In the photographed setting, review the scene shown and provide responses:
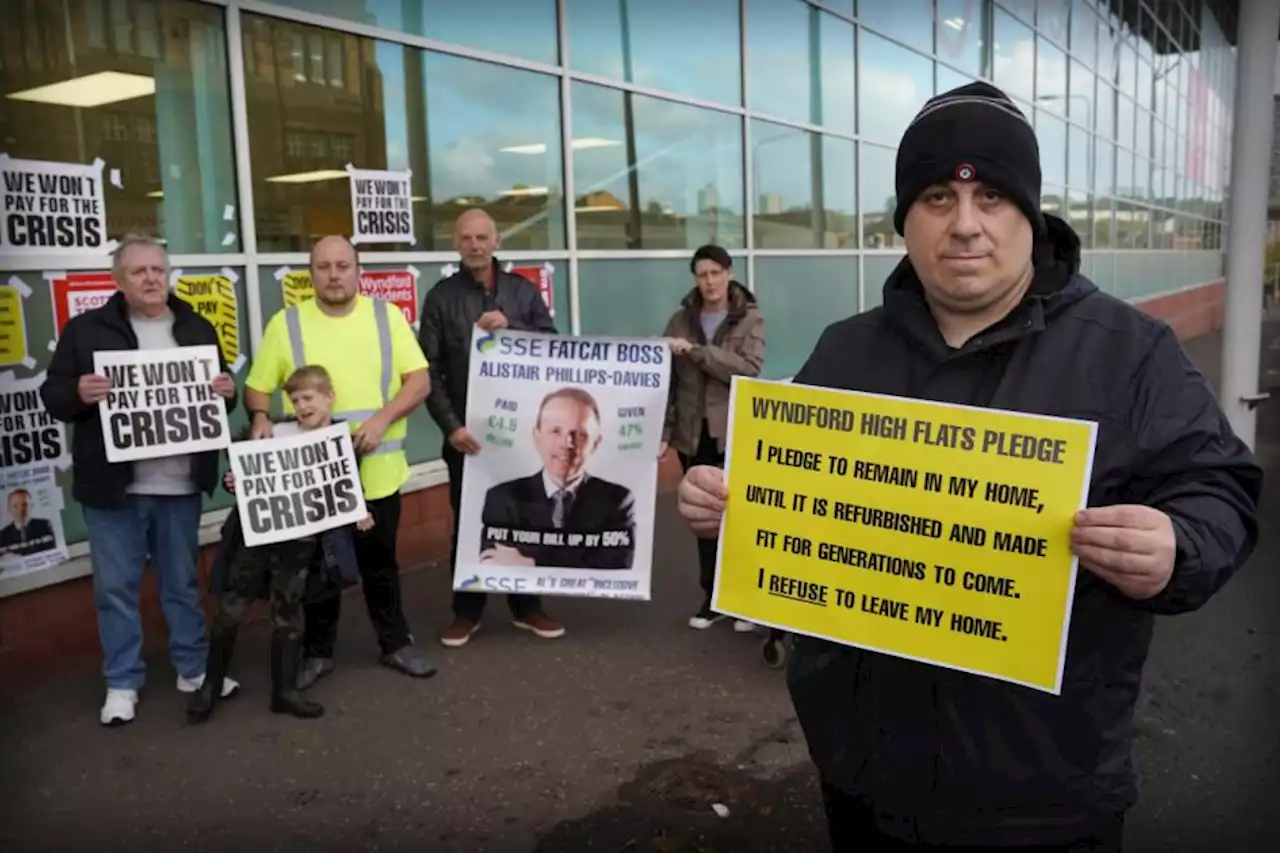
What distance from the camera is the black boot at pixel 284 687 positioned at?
A: 4.22 metres

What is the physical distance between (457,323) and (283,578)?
4.48 feet

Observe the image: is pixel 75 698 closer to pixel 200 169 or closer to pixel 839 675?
pixel 200 169

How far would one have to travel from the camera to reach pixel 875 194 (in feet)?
38.2

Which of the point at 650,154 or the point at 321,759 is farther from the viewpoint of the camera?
the point at 650,154

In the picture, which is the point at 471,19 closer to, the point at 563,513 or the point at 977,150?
the point at 563,513

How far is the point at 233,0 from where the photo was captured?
536 cm

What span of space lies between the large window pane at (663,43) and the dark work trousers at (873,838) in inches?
257

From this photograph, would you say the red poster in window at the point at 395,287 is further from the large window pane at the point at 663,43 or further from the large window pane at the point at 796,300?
the large window pane at the point at 796,300

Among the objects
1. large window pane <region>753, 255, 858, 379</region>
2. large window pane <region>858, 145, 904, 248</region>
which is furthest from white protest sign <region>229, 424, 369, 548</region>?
large window pane <region>858, 145, 904, 248</region>

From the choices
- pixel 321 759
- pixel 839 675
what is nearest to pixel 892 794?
pixel 839 675

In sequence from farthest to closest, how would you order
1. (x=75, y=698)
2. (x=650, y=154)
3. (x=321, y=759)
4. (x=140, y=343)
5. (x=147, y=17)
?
(x=650, y=154) → (x=147, y=17) → (x=75, y=698) → (x=140, y=343) → (x=321, y=759)

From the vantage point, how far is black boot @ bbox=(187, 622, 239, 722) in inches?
165

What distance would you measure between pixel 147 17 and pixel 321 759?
3550mm

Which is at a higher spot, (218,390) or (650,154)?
(650,154)
